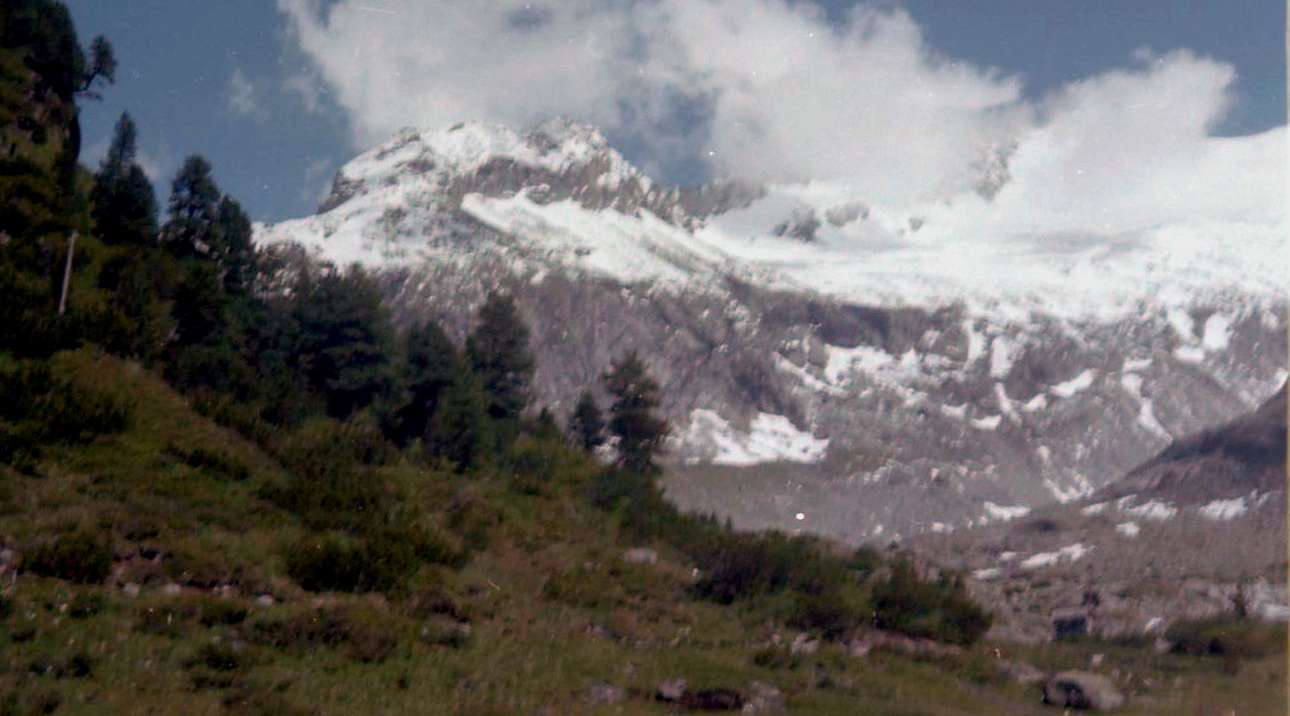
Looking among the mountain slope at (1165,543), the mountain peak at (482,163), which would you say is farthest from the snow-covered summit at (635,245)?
the mountain slope at (1165,543)

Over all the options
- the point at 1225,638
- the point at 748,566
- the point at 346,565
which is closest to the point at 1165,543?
the point at 748,566

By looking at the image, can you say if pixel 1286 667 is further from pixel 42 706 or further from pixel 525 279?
pixel 525 279

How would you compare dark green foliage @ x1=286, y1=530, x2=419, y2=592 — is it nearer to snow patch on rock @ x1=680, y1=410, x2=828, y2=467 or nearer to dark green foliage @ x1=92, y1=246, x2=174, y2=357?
dark green foliage @ x1=92, y1=246, x2=174, y2=357

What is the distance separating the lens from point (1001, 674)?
16891 mm

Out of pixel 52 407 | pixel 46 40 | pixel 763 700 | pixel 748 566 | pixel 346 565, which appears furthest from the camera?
pixel 46 40

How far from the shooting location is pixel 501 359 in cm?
4434

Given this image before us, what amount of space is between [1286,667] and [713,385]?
235 feet

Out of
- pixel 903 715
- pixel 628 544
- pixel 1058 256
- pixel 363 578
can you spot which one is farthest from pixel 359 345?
pixel 1058 256

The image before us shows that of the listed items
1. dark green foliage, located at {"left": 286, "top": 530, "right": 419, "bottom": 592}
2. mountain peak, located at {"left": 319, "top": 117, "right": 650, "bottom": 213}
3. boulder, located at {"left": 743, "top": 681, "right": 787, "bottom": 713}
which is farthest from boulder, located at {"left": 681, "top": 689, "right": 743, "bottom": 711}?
mountain peak, located at {"left": 319, "top": 117, "right": 650, "bottom": 213}

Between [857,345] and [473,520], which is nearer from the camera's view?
[473,520]

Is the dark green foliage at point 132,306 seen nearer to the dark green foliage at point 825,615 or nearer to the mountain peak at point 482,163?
the dark green foliage at point 825,615

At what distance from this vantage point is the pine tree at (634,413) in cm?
4312

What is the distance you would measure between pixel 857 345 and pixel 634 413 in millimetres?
71947

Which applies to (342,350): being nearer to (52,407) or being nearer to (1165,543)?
(52,407)
